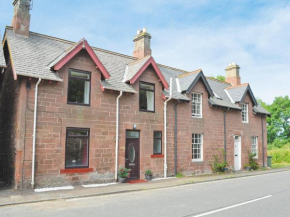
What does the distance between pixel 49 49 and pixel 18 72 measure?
135 inches

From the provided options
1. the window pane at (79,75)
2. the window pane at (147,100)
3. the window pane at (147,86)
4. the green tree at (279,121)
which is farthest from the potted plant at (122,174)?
the green tree at (279,121)

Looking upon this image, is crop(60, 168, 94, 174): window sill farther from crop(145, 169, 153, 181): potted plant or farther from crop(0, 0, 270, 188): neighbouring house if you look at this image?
crop(145, 169, 153, 181): potted plant

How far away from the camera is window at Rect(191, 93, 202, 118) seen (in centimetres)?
1897

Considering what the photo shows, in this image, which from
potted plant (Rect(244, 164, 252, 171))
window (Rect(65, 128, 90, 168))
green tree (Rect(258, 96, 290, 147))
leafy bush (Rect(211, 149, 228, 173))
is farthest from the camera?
green tree (Rect(258, 96, 290, 147))

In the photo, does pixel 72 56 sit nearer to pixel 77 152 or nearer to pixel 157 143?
pixel 77 152

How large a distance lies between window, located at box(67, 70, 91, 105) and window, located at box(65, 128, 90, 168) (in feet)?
4.80

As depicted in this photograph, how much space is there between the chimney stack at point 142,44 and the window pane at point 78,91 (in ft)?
21.4

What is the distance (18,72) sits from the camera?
11.5 m

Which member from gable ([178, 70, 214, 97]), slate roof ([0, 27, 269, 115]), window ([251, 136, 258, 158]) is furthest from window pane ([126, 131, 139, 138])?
window ([251, 136, 258, 158])

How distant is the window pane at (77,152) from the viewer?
12.9m

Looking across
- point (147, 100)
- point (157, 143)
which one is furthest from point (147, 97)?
point (157, 143)

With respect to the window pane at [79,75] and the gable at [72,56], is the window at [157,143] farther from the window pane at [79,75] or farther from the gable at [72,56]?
the window pane at [79,75]

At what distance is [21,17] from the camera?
14.4 metres

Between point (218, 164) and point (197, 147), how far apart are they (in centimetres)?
222
